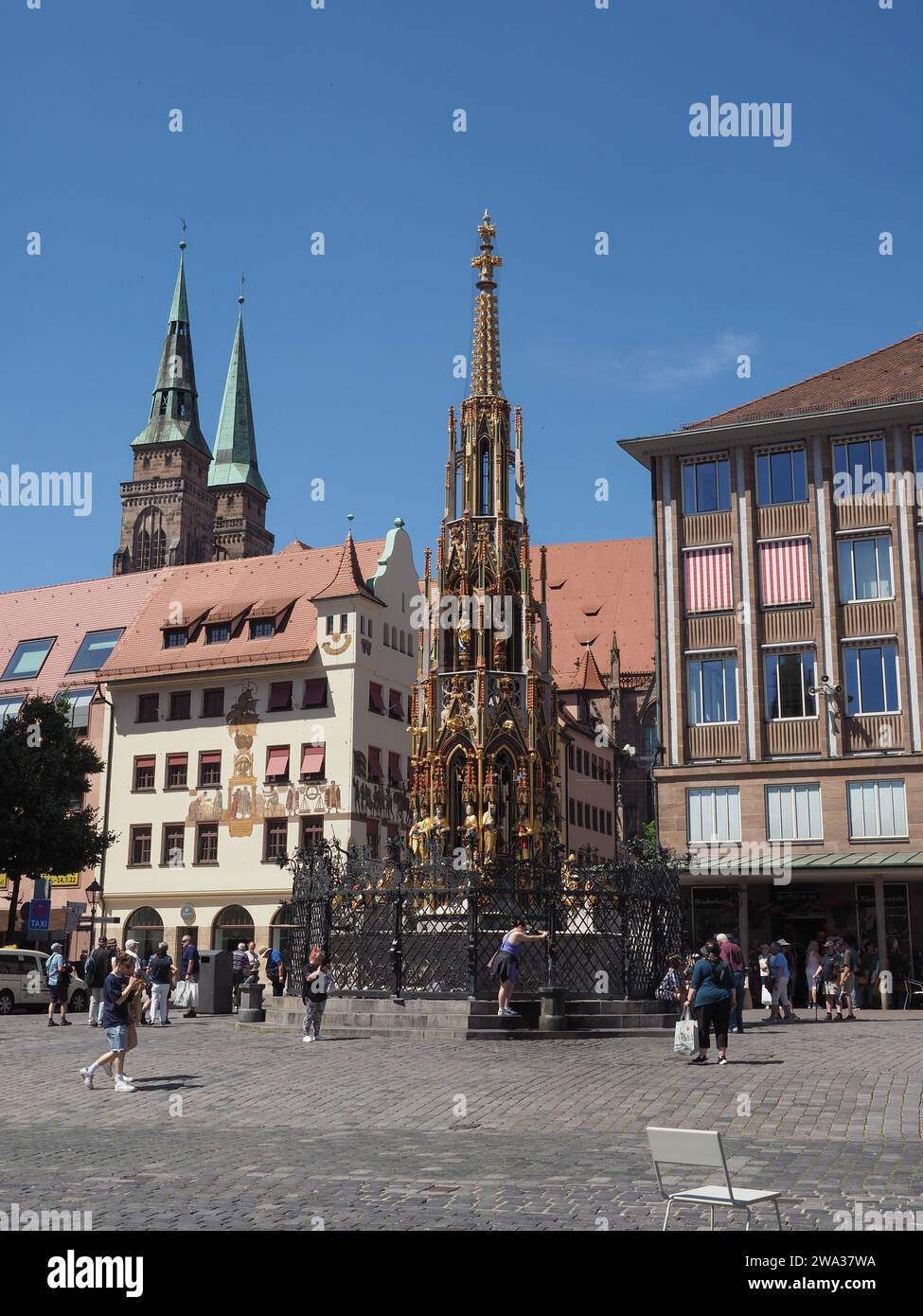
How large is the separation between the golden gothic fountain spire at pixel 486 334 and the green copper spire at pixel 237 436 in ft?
289

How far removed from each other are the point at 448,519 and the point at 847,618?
49.4ft

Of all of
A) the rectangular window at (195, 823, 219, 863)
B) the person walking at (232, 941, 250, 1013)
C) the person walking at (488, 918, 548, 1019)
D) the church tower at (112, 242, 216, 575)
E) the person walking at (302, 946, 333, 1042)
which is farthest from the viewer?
the church tower at (112, 242, 216, 575)

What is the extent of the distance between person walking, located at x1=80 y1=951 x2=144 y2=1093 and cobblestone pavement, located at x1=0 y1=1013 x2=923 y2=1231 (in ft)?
0.73

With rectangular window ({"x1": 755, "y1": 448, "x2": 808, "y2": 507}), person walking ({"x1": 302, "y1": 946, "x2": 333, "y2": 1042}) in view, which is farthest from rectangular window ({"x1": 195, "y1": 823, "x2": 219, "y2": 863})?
person walking ({"x1": 302, "y1": 946, "x2": 333, "y2": 1042})

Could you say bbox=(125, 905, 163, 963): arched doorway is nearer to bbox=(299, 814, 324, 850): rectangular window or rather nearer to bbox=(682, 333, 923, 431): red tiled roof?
bbox=(299, 814, 324, 850): rectangular window

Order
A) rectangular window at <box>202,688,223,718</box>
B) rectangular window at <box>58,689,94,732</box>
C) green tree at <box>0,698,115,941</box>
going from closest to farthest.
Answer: green tree at <box>0,698,115,941</box>
rectangular window at <box>202,688,223,718</box>
rectangular window at <box>58,689,94,732</box>

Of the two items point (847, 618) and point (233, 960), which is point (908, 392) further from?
point (233, 960)

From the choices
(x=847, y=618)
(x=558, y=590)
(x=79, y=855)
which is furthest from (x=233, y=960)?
(x=558, y=590)

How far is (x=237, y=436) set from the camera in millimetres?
118062

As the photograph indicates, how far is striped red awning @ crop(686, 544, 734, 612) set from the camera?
39.0 metres

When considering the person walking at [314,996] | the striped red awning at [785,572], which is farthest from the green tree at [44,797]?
the person walking at [314,996]

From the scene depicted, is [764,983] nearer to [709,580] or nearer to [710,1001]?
[710,1001]

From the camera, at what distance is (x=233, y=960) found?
33.1 metres

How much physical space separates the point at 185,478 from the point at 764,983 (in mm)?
90795
